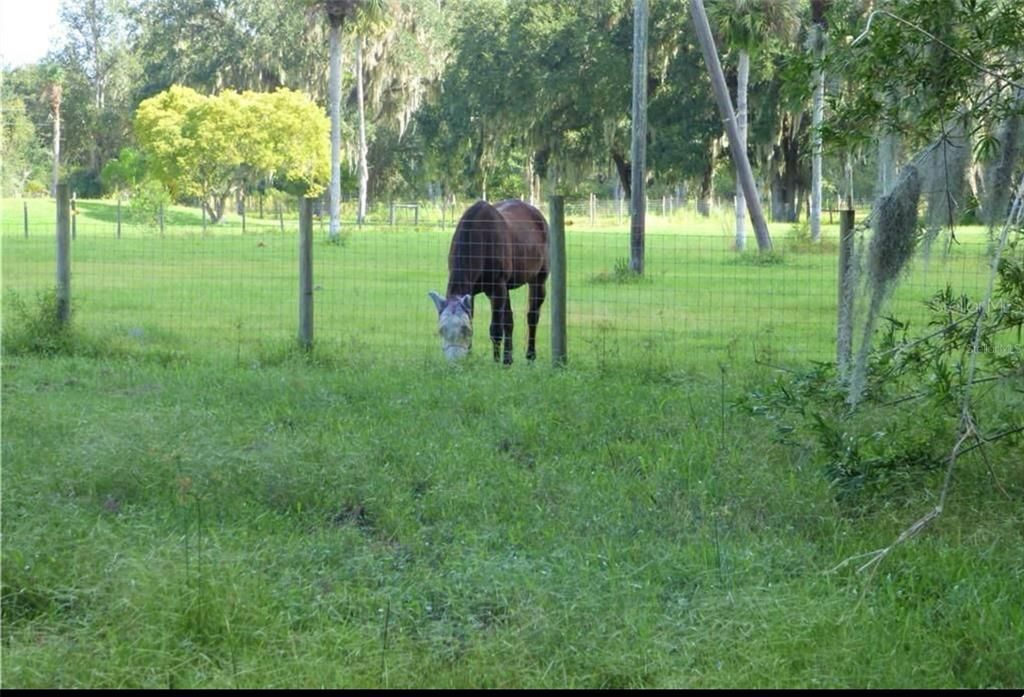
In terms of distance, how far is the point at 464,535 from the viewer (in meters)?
5.92

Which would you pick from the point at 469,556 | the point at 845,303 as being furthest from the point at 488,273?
the point at 469,556

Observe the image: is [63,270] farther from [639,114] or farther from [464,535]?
[639,114]

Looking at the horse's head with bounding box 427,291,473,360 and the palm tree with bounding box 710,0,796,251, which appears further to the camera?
the palm tree with bounding box 710,0,796,251

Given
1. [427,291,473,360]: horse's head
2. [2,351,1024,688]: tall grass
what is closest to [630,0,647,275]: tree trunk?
[427,291,473,360]: horse's head

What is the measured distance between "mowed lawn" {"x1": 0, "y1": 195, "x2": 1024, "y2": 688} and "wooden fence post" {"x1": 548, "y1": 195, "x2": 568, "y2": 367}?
0.18 m

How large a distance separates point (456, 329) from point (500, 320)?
3.79ft

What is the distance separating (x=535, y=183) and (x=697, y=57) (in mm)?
12027

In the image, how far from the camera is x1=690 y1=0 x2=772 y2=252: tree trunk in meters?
19.8

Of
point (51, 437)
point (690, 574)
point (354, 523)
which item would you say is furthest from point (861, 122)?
point (51, 437)

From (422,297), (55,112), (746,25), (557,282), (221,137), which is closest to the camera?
(557,282)

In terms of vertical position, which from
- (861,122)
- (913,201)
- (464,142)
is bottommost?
(913,201)

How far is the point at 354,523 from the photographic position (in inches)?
245

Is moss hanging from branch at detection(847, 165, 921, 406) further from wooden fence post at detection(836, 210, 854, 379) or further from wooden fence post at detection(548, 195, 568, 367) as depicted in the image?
wooden fence post at detection(548, 195, 568, 367)

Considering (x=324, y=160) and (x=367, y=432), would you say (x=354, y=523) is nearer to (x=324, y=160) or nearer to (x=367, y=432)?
(x=367, y=432)
